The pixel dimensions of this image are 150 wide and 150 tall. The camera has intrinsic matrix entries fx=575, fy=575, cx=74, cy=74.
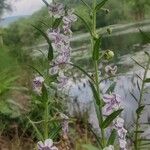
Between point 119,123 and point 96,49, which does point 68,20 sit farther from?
point 119,123

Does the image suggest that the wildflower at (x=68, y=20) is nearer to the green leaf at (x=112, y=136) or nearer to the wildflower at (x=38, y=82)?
the wildflower at (x=38, y=82)

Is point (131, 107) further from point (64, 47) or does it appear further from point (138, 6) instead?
point (138, 6)

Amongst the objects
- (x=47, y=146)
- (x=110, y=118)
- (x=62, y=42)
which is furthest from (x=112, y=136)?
(x=62, y=42)

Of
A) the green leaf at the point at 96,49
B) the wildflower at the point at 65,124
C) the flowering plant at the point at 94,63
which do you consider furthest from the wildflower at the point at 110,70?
the wildflower at the point at 65,124

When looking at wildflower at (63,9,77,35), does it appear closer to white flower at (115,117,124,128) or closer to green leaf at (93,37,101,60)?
green leaf at (93,37,101,60)

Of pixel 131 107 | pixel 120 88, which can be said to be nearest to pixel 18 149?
pixel 131 107

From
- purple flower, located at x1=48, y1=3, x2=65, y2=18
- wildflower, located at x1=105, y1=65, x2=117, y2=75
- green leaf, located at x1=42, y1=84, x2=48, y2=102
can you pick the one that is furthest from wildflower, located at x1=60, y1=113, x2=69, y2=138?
purple flower, located at x1=48, y1=3, x2=65, y2=18
